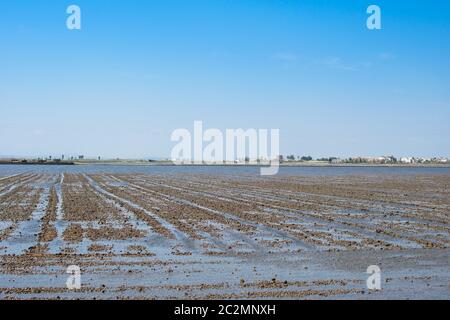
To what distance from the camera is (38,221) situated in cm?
2123

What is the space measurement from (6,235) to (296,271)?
963cm

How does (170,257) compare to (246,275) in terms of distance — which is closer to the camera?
(246,275)

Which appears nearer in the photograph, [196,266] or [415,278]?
[415,278]

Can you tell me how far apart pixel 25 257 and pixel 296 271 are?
633 cm
